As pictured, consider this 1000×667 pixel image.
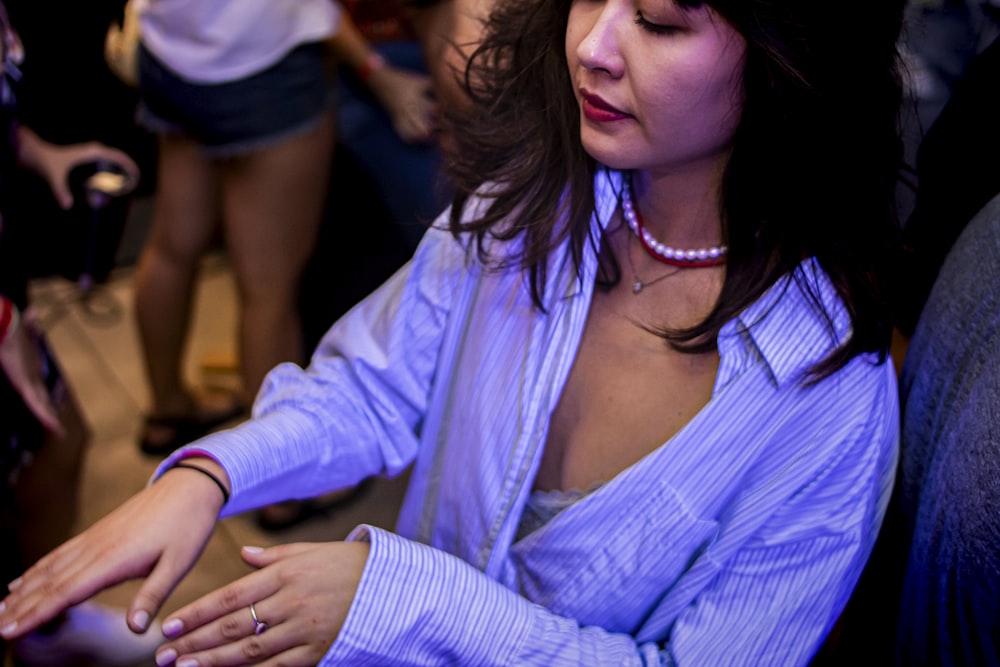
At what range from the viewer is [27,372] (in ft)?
5.24

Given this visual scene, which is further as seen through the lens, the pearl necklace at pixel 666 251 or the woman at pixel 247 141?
the woman at pixel 247 141

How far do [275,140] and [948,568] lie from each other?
1.50 m

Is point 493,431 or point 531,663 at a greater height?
point 493,431

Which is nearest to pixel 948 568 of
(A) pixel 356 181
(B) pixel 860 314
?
(B) pixel 860 314

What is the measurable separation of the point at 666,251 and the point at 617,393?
18 cm

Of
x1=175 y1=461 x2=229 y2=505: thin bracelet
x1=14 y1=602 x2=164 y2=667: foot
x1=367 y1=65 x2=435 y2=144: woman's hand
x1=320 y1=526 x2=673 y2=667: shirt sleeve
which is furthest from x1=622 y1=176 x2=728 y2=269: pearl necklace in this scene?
x1=14 y1=602 x2=164 y2=667: foot

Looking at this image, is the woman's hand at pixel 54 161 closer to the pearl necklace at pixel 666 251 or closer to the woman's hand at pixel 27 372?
the woman's hand at pixel 27 372

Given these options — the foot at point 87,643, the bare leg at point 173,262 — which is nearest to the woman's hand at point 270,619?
the foot at point 87,643

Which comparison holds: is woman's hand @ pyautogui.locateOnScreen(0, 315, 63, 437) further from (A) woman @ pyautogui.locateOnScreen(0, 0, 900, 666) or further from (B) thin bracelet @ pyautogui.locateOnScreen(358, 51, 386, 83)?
(B) thin bracelet @ pyautogui.locateOnScreen(358, 51, 386, 83)

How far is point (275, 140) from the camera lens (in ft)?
6.13

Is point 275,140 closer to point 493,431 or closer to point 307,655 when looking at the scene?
point 493,431

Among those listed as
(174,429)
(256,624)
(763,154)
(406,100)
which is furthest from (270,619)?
(174,429)

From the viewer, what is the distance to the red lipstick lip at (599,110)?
892mm

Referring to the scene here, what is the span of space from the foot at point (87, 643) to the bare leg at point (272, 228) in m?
0.69
